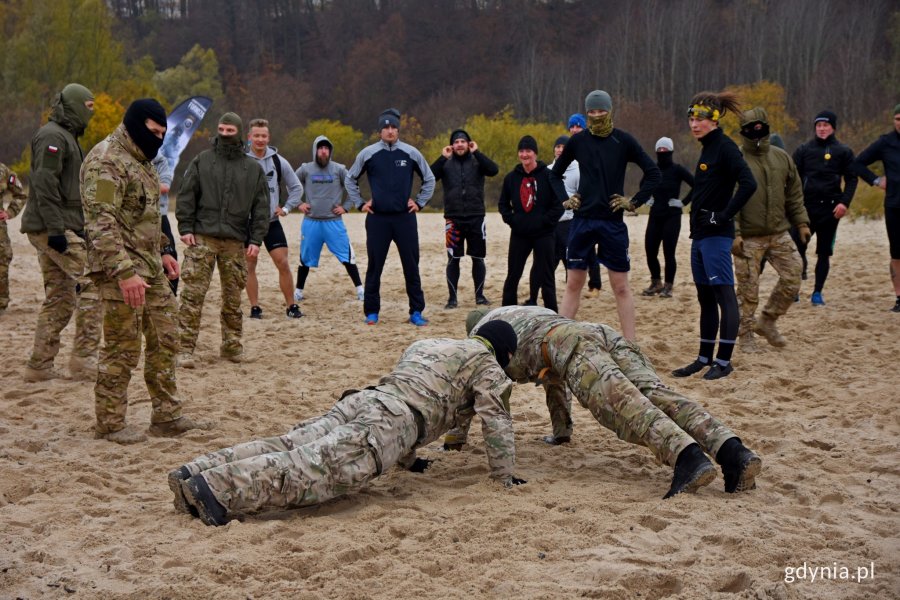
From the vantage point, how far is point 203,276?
8.34m

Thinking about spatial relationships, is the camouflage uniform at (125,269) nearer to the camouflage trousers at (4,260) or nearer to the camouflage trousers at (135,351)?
the camouflage trousers at (135,351)

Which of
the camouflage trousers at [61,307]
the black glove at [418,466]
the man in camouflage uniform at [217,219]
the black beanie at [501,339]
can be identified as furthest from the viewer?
the man in camouflage uniform at [217,219]

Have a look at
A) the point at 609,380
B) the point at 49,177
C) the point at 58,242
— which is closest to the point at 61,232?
the point at 58,242

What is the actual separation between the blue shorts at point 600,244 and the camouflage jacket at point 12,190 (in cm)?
584

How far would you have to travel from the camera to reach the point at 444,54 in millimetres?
76062

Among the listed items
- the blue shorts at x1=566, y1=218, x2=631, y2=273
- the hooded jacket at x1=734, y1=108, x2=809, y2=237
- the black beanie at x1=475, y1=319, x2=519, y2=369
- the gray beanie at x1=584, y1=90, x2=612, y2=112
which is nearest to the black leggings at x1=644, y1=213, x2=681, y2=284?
the hooded jacket at x1=734, y1=108, x2=809, y2=237

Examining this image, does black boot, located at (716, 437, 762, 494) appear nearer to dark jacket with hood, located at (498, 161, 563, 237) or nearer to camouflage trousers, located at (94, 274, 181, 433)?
camouflage trousers, located at (94, 274, 181, 433)

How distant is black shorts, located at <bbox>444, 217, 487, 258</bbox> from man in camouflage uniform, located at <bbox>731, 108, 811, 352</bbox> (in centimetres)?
358

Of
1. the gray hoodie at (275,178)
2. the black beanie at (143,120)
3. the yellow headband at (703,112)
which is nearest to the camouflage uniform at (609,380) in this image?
the black beanie at (143,120)

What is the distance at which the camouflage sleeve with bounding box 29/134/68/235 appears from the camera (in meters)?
7.27

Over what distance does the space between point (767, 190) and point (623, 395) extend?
3914 millimetres

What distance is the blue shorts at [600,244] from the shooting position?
26.9ft

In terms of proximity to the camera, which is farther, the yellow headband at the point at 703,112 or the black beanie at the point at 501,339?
the yellow headband at the point at 703,112

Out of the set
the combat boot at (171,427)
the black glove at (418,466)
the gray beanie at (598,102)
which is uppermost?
the gray beanie at (598,102)
